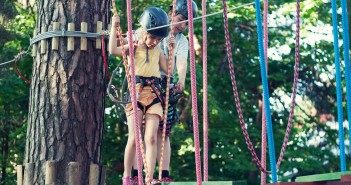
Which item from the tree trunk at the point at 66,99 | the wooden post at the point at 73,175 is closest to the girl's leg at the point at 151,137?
the tree trunk at the point at 66,99

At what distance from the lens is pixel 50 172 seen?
17.3ft

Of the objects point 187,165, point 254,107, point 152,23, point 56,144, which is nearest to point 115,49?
point 152,23

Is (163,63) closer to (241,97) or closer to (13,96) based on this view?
(13,96)

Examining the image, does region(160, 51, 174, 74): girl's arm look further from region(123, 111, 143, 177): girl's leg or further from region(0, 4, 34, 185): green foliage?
region(0, 4, 34, 185): green foliage

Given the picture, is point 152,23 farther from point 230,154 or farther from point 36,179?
point 230,154

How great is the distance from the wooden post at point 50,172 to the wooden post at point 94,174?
0.23m

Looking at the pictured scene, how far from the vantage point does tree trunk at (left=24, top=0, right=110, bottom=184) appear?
17.6 ft

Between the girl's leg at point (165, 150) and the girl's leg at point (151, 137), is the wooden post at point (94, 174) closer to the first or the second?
the girl's leg at point (151, 137)

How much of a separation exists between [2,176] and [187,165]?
298cm

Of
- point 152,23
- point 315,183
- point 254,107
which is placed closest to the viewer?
point 315,183

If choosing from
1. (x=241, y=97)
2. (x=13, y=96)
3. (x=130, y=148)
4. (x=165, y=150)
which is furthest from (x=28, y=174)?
(x=241, y=97)

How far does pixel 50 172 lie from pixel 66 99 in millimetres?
464

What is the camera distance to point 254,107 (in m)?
15.5

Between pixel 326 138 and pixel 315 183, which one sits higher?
pixel 326 138
